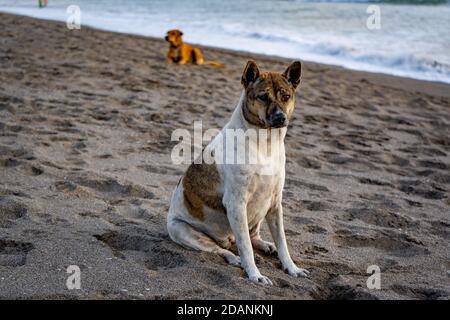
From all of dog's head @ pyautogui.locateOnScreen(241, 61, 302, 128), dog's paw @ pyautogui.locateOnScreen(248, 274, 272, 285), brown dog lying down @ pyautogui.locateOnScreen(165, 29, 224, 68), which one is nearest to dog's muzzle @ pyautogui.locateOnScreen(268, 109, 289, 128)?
dog's head @ pyautogui.locateOnScreen(241, 61, 302, 128)

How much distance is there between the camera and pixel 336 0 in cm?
3105

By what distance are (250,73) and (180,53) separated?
8461 mm

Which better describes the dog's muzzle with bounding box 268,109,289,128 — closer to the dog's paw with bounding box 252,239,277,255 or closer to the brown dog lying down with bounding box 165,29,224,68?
the dog's paw with bounding box 252,239,277,255

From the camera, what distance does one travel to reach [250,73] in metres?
3.78

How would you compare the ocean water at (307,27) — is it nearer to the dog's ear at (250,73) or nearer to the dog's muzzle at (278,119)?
the dog's ear at (250,73)

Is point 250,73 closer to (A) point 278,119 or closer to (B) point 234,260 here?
(A) point 278,119

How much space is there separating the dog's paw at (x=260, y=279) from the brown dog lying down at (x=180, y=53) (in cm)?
886

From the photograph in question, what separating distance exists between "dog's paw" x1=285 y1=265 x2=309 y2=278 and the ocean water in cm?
916

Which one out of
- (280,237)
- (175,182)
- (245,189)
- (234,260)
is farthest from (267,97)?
(175,182)

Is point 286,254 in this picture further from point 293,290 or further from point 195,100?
point 195,100

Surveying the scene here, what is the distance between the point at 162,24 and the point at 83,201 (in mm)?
16909

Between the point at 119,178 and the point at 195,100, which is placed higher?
the point at 195,100
